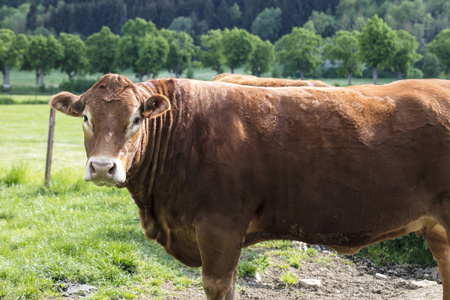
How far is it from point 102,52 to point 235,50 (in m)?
34.8

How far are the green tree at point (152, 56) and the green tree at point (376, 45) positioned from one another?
1966 inches

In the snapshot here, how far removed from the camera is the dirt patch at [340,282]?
6.02 meters

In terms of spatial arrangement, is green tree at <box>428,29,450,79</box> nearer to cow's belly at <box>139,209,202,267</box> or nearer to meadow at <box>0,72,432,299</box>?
meadow at <box>0,72,432,299</box>

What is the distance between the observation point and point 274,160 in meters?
3.83

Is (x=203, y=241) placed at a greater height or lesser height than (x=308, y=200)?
lesser

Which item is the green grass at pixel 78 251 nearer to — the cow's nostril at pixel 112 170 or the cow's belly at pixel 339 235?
the cow's belly at pixel 339 235

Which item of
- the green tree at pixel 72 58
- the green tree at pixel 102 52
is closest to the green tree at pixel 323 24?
the green tree at pixel 102 52

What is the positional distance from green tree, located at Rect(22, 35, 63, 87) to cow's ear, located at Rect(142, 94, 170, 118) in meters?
113

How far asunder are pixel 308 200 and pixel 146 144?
55.4 inches

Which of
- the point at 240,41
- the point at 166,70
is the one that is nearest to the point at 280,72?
the point at 240,41

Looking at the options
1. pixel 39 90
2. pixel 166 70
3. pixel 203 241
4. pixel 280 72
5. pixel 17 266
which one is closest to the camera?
pixel 203 241

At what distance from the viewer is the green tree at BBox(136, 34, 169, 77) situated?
10994 centimetres

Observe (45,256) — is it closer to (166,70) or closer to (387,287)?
(387,287)

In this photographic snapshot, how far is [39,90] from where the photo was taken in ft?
281
